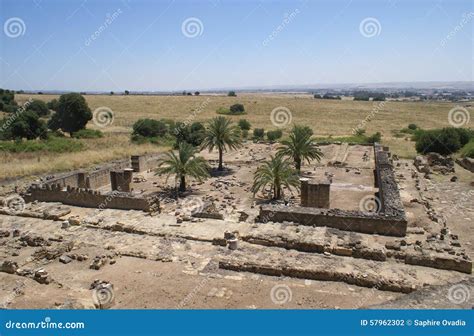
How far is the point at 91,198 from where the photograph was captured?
17219mm

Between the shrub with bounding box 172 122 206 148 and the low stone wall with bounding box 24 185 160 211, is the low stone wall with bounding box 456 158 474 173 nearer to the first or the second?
the shrub with bounding box 172 122 206 148

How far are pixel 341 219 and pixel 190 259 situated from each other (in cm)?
553

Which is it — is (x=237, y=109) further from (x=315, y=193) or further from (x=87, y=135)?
(x=315, y=193)

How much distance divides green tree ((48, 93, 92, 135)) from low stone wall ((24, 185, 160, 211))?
27994mm

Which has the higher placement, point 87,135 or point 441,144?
point 87,135

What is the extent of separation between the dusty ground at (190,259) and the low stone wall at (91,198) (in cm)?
47

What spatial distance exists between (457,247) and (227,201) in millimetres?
10387

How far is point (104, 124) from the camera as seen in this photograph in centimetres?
5444

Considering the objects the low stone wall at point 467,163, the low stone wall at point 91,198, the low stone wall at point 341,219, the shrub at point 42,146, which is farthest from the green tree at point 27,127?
the low stone wall at point 467,163

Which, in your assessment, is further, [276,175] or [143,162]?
[143,162]

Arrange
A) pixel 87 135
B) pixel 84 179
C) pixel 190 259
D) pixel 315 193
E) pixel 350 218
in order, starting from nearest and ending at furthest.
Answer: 1. pixel 190 259
2. pixel 350 218
3. pixel 315 193
4. pixel 84 179
5. pixel 87 135

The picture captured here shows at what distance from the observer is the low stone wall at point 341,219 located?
13.1 metres

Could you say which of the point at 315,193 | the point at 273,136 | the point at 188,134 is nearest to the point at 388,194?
the point at 315,193

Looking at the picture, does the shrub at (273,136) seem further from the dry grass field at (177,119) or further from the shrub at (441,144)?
the shrub at (441,144)
